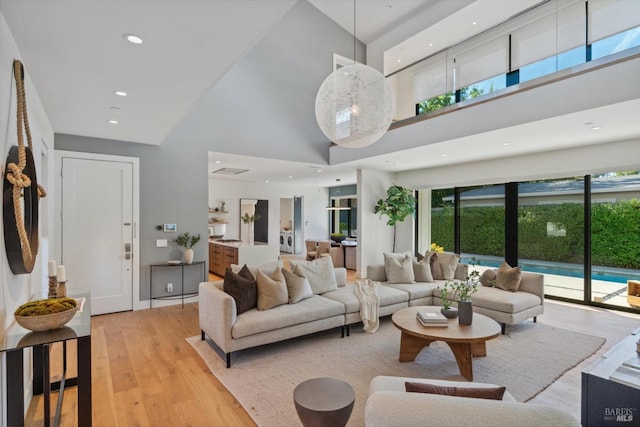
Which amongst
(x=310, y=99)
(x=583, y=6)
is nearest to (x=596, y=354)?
(x=583, y=6)

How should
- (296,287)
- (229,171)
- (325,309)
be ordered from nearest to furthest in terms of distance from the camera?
1. (325,309)
2. (296,287)
3. (229,171)

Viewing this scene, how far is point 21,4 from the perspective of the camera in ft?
5.91

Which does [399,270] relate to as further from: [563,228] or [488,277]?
[563,228]

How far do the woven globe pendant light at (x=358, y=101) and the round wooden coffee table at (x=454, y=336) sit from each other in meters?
2.06

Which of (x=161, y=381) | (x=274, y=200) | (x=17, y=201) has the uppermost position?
(x=274, y=200)

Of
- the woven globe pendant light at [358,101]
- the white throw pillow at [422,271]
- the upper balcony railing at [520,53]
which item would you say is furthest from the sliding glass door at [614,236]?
the woven globe pendant light at [358,101]

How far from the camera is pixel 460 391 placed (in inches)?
54.7

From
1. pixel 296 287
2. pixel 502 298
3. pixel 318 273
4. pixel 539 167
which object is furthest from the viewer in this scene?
pixel 539 167

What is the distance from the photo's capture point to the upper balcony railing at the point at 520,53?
3.71 meters

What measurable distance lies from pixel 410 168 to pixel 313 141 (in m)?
2.46

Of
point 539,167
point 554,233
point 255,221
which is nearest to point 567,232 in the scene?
point 554,233

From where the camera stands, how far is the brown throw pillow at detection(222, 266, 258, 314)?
346 centimetres

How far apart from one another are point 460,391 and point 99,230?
520 cm

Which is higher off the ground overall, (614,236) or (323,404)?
(614,236)
